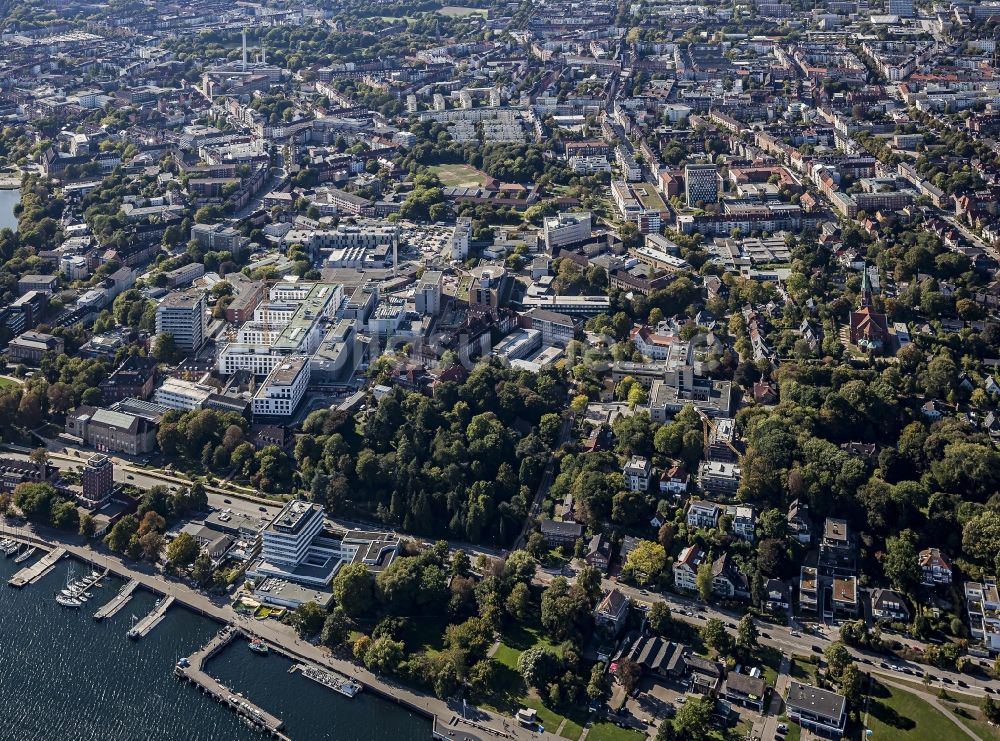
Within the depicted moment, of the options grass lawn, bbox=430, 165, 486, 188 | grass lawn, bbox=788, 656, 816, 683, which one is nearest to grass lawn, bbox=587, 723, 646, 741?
grass lawn, bbox=788, 656, 816, 683

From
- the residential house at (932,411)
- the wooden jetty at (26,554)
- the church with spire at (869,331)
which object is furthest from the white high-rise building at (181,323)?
the residential house at (932,411)

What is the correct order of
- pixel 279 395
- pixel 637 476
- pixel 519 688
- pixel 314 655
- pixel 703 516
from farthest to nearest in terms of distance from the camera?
pixel 279 395 → pixel 637 476 → pixel 703 516 → pixel 314 655 → pixel 519 688

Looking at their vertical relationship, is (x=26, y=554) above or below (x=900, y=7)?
below

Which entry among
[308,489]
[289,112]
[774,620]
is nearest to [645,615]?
[774,620]

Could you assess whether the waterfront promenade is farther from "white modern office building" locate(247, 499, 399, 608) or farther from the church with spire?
the church with spire

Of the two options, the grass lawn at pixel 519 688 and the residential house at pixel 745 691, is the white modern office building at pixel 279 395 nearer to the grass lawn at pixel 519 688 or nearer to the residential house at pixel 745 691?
the grass lawn at pixel 519 688

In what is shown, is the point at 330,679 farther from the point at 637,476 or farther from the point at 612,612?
the point at 637,476

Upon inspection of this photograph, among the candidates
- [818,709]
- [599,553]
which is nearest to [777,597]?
[818,709]
